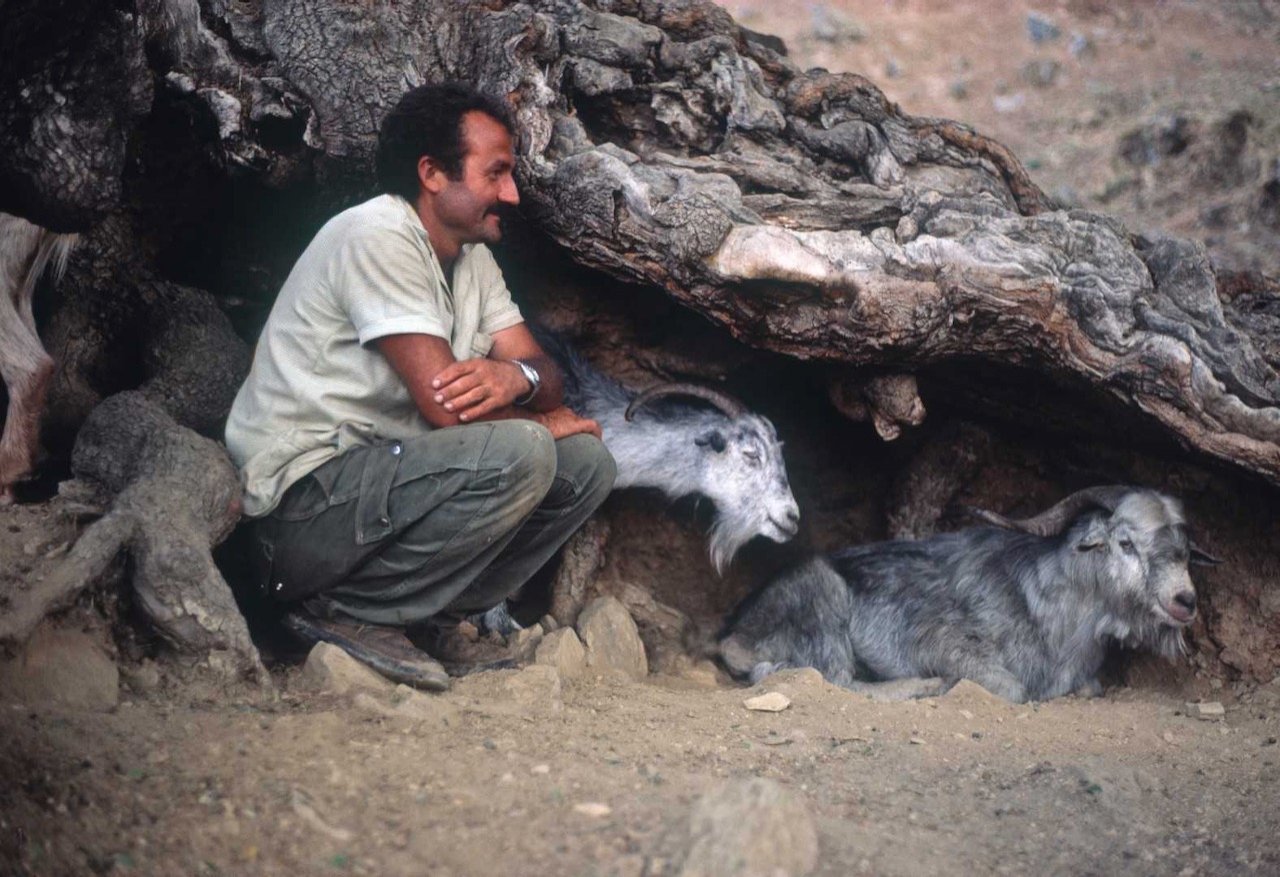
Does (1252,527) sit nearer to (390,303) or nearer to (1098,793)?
(1098,793)

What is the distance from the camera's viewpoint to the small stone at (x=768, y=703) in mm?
4758

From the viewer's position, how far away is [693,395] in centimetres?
614

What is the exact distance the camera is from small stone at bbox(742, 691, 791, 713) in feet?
15.6

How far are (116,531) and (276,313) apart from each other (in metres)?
0.97

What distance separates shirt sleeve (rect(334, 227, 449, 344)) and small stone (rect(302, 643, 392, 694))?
3.45 ft

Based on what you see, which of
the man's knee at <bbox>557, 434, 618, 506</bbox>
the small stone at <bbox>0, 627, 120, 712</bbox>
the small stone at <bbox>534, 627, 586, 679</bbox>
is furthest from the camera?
the small stone at <bbox>534, 627, 586, 679</bbox>

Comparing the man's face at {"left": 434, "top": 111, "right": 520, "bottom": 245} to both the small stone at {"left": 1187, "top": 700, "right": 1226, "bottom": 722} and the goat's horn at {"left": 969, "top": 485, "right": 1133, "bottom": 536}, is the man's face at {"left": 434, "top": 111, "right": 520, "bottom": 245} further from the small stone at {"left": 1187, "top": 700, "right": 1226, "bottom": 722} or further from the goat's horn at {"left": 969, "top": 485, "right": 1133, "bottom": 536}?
the small stone at {"left": 1187, "top": 700, "right": 1226, "bottom": 722}

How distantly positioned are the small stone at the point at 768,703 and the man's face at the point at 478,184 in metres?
2.01

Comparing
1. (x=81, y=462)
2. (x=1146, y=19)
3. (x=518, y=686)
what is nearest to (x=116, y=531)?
(x=81, y=462)

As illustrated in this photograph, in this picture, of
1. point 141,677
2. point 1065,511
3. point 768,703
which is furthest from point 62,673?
point 1065,511

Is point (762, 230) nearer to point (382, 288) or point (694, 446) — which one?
point (694, 446)

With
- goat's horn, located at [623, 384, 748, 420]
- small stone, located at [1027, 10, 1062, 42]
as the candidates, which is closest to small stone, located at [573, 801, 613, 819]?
goat's horn, located at [623, 384, 748, 420]

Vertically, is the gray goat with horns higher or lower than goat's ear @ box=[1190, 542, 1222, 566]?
lower

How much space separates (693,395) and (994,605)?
1749 millimetres
